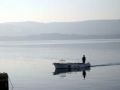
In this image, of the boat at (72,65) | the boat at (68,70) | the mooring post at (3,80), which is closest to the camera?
the mooring post at (3,80)

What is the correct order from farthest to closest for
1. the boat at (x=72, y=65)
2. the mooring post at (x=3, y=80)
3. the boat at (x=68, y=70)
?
the boat at (x=72, y=65) → the boat at (x=68, y=70) → the mooring post at (x=3, y=80)

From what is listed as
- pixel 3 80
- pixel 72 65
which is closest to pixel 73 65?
pixel 72 65

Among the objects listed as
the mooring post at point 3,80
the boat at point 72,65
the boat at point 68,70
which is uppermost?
the boat at point 72,65

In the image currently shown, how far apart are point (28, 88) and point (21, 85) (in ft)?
9.05

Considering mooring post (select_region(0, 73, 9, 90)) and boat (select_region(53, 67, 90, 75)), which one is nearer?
mooring post (select_region(0, 73, 9, 90))

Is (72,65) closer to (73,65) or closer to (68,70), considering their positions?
(73,65)

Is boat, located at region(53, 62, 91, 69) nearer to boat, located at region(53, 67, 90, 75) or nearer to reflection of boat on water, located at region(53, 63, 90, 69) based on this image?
reflection of boat on water, located at region(53, 63, 90, 69)

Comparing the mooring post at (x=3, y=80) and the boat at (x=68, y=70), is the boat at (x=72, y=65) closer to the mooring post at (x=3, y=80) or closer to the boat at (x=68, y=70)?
the boat at (x=68, y=70)

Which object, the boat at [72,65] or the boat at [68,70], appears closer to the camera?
the boat at [68,70]

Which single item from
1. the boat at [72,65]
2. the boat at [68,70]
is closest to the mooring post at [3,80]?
the boat at [68,70]

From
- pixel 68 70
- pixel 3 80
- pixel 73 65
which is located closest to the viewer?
pixel 3 80

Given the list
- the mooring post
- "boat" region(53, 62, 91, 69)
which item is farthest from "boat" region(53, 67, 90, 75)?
the mooring post

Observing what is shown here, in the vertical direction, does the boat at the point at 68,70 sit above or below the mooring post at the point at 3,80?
above

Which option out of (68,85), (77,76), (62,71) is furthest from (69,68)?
(68,85)
